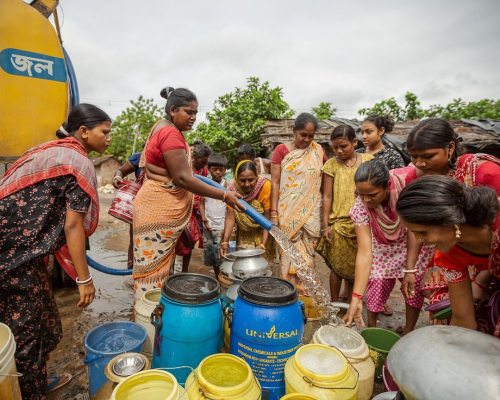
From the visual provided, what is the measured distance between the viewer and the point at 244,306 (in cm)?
183

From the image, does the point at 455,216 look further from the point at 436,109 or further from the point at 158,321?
the point at 436,109

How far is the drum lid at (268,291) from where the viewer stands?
5.81ft

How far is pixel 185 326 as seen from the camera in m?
1.79

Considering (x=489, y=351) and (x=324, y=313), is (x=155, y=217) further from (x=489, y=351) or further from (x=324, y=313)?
(x=489, y=351)

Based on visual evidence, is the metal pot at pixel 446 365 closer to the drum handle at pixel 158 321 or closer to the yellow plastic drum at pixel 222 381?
the yellow plastic drum at pixel 222 381

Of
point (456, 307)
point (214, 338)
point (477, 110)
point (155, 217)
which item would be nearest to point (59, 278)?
point (155, 217)

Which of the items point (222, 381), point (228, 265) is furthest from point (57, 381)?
point (222, 381)

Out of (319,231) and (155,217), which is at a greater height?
(155,217)

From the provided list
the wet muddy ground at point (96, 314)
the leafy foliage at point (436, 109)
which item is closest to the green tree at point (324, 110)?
the leafy foliage at point (436, 109)

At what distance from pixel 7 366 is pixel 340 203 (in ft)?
9.44

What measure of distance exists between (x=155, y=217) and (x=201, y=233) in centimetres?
189

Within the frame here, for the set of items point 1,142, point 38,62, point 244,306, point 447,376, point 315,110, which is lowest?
point 244,306

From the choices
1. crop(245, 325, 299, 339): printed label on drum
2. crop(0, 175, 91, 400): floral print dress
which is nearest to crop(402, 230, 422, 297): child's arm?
crop(245, 325, 299, 339): printed label on drum

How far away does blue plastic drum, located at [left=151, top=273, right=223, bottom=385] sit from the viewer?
70.5 inches
